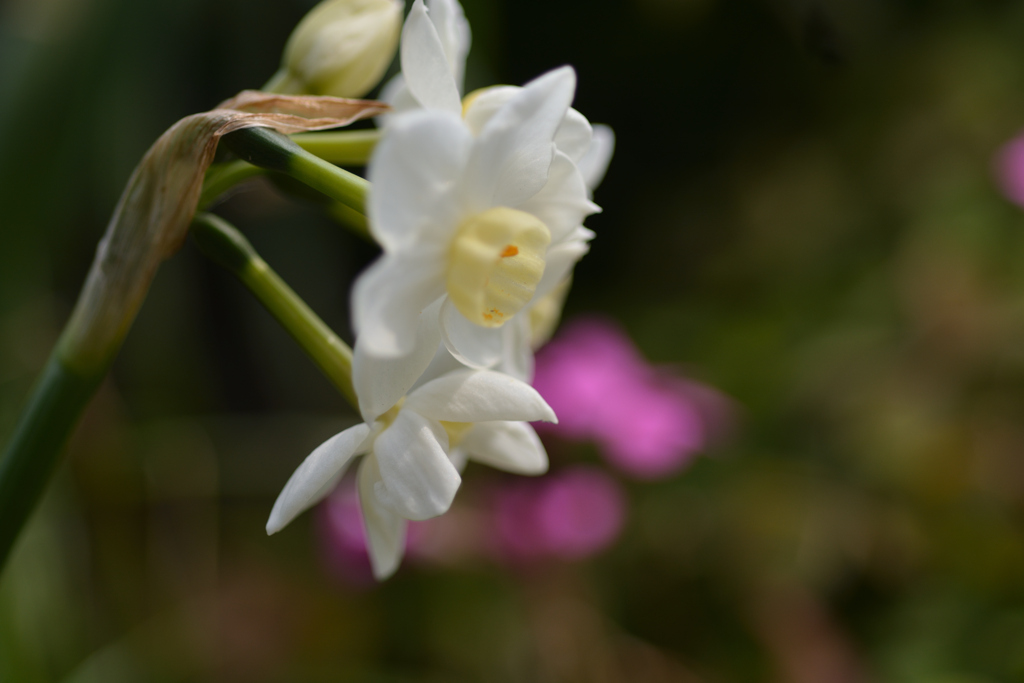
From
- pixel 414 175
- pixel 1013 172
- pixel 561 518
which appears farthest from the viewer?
pixel 1013 172

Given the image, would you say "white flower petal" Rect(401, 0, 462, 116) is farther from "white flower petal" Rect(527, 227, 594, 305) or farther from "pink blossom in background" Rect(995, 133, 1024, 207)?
"pink blossom in background" Rect(995, 133, 1024, 207)

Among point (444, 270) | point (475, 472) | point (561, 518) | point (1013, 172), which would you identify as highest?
point (444, 270)

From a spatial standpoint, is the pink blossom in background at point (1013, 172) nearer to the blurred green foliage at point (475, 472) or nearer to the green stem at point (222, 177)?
the blurred green foliage at point (475, 472)

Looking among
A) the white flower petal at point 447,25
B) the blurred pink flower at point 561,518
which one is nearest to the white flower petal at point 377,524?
the white flower petal at point 447,25

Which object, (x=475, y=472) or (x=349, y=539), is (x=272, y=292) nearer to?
(x=349, y=539)

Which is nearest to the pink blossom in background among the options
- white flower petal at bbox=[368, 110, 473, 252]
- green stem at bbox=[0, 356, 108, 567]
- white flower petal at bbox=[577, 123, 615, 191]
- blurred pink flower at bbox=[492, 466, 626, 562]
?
blurred pink flower at bbox=[492, 466, 626, 562]

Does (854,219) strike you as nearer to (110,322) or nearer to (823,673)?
(823,673)

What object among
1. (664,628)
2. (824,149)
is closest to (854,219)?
(824,149)

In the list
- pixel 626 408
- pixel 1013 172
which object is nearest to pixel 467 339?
pixel 626 408
